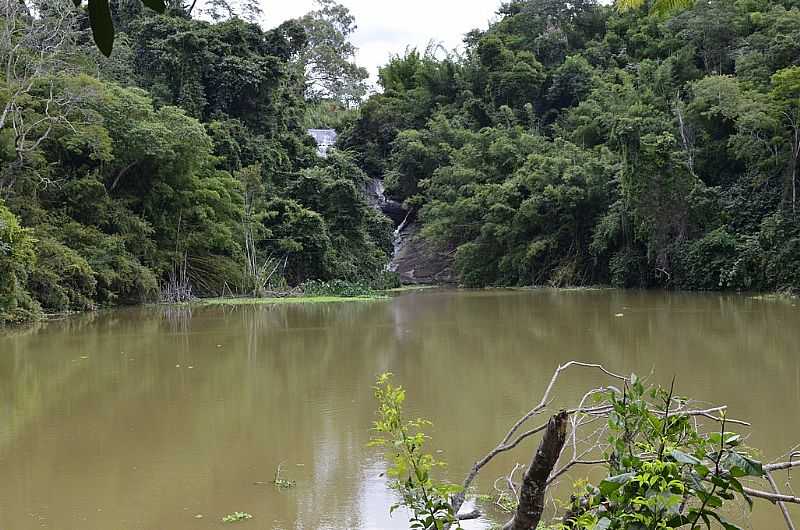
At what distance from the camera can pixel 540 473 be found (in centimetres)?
206

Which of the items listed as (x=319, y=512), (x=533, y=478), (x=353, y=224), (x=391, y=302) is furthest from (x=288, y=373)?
(x=353, y=224)

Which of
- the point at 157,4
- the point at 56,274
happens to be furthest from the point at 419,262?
the point at 157,4

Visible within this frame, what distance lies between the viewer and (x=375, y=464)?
201 inches

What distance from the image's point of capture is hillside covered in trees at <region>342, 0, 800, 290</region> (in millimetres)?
19953

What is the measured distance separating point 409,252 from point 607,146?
9.43 meters

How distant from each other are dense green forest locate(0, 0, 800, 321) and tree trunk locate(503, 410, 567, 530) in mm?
12193

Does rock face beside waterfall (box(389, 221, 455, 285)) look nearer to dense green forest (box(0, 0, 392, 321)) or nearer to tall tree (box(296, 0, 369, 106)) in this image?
dense green forest (box(0, 0, 392, 321))

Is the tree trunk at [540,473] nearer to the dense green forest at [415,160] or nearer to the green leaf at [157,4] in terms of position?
the green leaf at [157,4]

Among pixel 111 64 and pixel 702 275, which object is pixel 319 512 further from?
pixel 111 64

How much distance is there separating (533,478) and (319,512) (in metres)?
2.41

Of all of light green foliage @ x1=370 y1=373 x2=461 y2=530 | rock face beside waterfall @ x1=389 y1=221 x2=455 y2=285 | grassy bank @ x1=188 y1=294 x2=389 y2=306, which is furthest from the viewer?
rock face beside waterfall @ x1=389 y1=221 x2=455 y2=285

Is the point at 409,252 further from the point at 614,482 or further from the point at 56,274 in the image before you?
the point at 614,482

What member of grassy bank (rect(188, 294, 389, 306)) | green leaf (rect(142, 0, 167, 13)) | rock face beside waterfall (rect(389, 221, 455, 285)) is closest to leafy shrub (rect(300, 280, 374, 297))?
grassy bank (rect(188, 294, 389, 306))

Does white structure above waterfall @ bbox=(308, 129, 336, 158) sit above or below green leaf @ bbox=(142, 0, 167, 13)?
above
